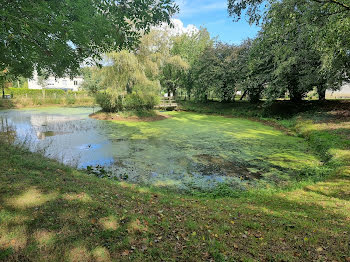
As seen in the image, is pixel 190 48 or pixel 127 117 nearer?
pixel 127 117

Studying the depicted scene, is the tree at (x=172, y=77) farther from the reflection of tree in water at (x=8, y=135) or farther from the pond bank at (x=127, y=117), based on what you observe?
the reflection of tree in water at (x=8, y=135)

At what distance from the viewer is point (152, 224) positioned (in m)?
2.58

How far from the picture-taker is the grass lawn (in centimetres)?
205

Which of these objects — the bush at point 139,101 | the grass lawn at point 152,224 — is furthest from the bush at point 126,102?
the grass lawn at point 152,224

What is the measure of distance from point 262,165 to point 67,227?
5.40m

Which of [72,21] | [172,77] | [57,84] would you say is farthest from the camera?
[57,84]

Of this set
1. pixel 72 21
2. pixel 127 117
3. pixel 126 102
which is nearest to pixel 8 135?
pixel 127 117

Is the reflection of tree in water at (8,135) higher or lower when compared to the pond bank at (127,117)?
lower

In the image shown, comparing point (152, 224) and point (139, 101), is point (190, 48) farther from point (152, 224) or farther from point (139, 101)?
point (152, 224)

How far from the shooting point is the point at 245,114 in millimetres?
18125

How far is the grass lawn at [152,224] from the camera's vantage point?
6.72 feet

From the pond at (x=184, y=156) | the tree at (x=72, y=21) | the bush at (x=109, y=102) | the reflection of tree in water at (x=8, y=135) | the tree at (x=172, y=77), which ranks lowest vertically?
the pond at (x=184, y=156)

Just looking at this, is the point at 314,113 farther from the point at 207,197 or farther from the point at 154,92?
the point at 207,197

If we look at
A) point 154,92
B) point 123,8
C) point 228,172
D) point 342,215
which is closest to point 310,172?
point 228,172
